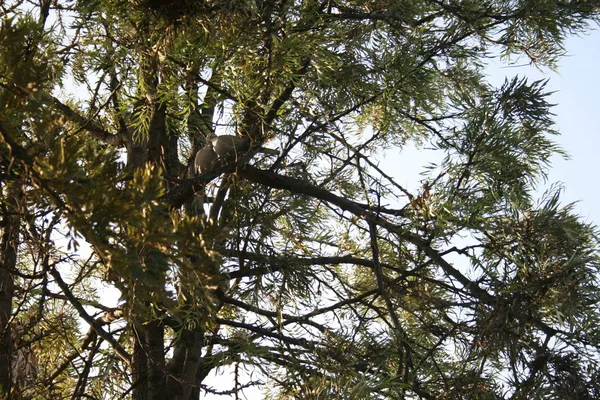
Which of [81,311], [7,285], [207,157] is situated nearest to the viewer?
[81,311]

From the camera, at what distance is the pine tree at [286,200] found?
1220 millimetres

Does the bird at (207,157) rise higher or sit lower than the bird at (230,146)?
higher

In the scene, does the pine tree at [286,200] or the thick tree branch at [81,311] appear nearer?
the pine tree at [286,200]

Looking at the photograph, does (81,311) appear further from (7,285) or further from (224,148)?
(224,148)

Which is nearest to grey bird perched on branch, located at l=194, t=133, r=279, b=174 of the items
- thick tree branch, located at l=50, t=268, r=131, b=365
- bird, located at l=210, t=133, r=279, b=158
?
bird, located at l=210, t=133, r=279, b=158

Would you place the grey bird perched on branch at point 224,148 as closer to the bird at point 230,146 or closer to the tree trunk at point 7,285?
the bird at point 230,146

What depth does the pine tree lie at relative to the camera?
1.22 metres

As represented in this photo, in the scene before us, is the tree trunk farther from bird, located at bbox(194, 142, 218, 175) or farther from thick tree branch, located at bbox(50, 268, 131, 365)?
bird, located at bbox(194, 142, 218, 175)

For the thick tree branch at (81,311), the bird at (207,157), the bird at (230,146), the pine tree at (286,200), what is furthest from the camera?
the bird at (207,157)

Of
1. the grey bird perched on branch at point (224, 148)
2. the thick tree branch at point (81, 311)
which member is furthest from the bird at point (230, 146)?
the thick tree branch at point (81, 311)

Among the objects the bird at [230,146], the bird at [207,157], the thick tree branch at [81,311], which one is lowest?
the thick tree branch at [81,311]

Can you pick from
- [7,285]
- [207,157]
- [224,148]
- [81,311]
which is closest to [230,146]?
[224,148]

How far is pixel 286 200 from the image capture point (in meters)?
2.42

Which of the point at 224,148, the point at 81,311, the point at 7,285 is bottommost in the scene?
the point at 81,311
